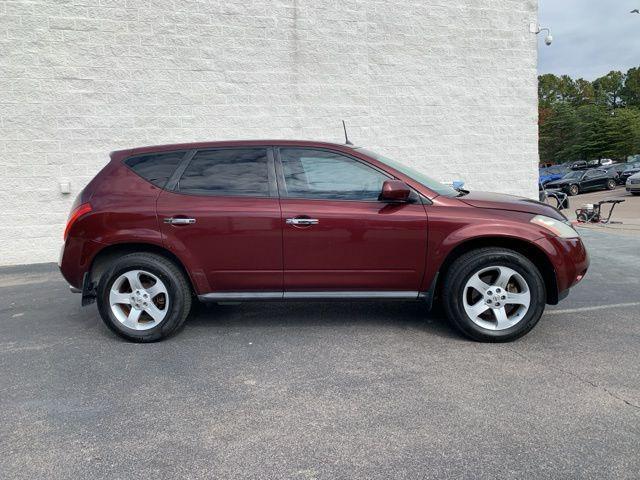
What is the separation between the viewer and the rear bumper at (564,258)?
3.87m

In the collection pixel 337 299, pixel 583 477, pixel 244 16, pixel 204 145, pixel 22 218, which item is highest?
pixel 244 16

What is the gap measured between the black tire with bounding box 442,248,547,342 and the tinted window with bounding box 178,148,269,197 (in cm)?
176

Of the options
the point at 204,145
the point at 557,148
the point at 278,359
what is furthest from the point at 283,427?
the point at 557,148

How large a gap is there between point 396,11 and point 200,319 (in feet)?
22.0

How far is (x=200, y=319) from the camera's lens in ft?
15.6

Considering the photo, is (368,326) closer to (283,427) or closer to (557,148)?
(283,427)

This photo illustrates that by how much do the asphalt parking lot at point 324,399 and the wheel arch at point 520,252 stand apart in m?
0.45

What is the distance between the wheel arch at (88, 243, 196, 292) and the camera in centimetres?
413

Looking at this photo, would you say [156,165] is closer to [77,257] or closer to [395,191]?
[77,257]

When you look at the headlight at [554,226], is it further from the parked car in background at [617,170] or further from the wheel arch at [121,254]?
the parked car in background at [617,170]

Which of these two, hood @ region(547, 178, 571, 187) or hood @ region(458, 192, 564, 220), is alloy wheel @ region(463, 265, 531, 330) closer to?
hood @ region(458, 192, 564, 220)

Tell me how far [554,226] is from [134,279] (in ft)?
11.7

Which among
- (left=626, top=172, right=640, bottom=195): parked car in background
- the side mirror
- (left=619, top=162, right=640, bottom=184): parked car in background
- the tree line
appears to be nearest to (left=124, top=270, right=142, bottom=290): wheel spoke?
the side mirror

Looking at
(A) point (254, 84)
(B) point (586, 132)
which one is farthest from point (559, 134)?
(A) point (254, 84)
